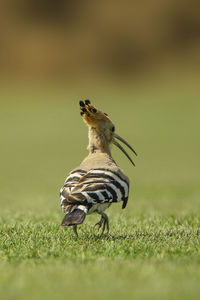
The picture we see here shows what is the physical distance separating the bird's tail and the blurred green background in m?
0.25

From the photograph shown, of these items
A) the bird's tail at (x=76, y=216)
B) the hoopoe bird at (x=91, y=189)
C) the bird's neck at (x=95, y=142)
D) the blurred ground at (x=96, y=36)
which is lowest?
the bird's tail at (x=76, y=216)

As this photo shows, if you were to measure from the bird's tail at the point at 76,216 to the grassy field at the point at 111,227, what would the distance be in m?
0.24

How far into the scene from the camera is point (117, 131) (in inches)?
1313

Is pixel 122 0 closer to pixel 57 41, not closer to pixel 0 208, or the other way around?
pixel 57 41

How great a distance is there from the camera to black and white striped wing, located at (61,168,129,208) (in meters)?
6.26

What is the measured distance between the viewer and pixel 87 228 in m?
7.84

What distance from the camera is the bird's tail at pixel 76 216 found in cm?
602

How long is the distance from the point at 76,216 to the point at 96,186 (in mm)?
400

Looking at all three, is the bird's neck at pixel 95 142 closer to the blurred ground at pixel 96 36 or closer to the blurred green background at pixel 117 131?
the blurred green background at pixel 117 131

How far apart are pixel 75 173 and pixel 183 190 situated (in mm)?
8144

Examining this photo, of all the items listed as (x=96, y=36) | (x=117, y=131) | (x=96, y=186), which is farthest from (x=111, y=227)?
(x=96, y=36)

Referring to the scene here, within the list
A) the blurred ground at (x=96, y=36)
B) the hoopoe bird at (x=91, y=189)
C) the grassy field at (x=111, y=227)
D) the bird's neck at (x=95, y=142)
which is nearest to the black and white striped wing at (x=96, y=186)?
the hoopoe bird at (x=91, y=189)

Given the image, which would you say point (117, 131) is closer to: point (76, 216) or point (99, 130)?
point (99, 130)

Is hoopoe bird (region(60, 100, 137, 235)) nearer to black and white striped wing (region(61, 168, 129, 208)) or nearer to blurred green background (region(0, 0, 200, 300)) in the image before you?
black and white striped wing (region(61, 168, 129, 208))
